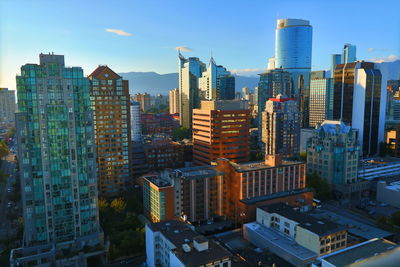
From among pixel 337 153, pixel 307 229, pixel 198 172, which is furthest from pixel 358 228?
pixel 198 172

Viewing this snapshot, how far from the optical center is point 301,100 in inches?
1917

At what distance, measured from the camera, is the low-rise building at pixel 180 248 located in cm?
1092

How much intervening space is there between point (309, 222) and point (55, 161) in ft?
39.5


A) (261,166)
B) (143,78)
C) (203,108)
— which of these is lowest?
→ (261,166)

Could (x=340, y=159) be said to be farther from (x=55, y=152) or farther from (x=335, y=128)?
(x=55, y=152)

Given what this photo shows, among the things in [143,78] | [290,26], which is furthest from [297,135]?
[143,78]

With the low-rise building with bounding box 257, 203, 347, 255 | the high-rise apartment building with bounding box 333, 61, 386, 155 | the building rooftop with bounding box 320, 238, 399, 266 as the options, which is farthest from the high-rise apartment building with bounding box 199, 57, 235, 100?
the building rooftop with bounding box 320, 238, 399, 266

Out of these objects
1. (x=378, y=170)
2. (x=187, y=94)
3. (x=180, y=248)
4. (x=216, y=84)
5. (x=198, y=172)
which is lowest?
(x=378, y=170)

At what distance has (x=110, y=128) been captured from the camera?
22.5 m

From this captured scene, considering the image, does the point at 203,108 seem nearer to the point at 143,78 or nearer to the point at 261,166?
the point at 261,166

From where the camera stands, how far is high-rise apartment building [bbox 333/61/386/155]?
34.2 meters

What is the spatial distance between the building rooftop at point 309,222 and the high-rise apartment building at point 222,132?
896cm

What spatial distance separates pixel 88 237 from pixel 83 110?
20.0ft

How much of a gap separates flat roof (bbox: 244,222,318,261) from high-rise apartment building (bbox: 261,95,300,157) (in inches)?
575
